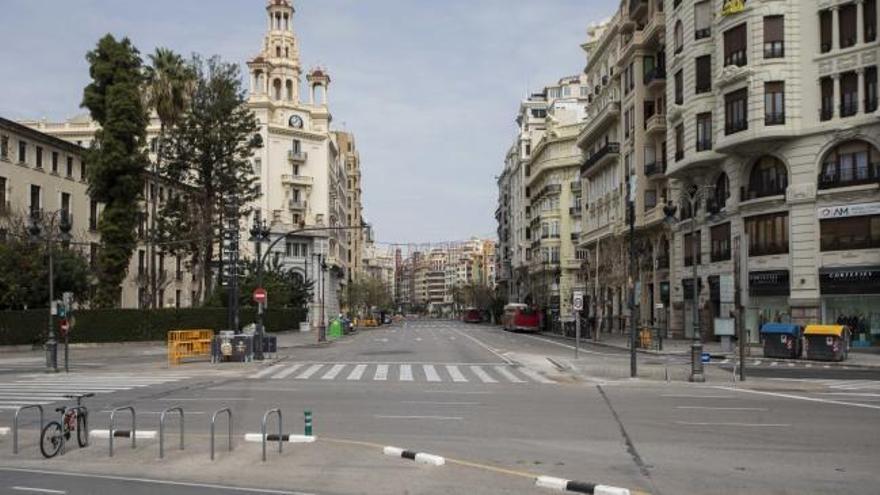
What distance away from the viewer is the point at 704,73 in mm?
52938

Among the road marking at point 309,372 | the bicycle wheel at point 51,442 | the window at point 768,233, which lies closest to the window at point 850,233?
the window at point 768,233

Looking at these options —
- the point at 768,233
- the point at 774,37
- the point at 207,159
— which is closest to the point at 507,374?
the point at 768,233

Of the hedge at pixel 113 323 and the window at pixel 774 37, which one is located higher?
the window at pixel 774 37

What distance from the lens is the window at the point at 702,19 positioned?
52.9 metres

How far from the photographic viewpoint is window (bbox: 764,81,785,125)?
46.8 meters

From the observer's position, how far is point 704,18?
53.2 meters

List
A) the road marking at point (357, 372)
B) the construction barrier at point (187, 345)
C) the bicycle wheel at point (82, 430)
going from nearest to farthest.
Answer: the bicycle wheel at point (82, 430) → the road marking at point (357, 372) → the construction barrier at point (187, 345)

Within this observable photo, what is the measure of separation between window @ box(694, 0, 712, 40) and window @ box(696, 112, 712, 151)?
4800 mm

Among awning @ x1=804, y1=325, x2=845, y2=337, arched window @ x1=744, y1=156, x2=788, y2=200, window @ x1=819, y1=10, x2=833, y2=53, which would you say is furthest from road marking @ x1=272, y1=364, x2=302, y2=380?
window @ x1=819, y1=10, x2=833, y2=53

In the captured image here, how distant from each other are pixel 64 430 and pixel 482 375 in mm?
Result: 18291

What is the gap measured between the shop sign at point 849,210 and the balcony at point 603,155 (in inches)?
1213

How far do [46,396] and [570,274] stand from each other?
9357 centimetres

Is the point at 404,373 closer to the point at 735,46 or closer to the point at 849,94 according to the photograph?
the point at 849,94

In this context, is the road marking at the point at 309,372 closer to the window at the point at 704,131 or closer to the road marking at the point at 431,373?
the road marking at the point at 431,373
